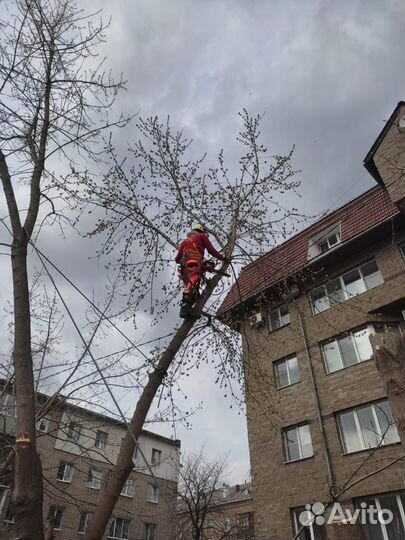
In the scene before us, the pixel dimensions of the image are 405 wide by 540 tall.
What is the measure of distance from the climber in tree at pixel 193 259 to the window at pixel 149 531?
2642 cm

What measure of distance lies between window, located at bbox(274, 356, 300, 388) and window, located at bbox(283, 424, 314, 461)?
5.55ft

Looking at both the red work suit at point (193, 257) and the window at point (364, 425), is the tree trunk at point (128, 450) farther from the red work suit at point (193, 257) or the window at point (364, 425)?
the window at point (364, 425)

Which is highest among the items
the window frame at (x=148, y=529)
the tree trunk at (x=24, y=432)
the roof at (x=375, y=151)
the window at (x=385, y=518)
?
the roof at (x=375, y=151)

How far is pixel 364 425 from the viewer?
13.9 m

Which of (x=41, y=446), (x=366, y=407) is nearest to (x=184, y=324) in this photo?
(x=366, y=407)

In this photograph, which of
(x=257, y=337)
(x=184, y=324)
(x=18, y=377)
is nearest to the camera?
(x=18, y=377)

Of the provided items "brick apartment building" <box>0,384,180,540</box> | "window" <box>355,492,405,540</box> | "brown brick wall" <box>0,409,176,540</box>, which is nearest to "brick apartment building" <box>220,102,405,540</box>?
"window" <box>355,492,405,540</box>

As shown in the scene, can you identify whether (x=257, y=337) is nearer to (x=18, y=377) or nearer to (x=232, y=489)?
(x=18, y=377)

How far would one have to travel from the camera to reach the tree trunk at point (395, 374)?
5797 mm

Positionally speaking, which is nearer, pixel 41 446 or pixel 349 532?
pixel 349 532

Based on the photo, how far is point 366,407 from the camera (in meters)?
14.1

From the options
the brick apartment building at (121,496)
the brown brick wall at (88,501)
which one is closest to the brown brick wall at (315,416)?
the brick apartment building at (121,496)

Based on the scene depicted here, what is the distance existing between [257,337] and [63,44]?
14.3 metres

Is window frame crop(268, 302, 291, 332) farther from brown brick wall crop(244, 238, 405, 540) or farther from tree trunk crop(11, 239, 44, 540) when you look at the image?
tree trunk crop(11, 239, 44, 540)
